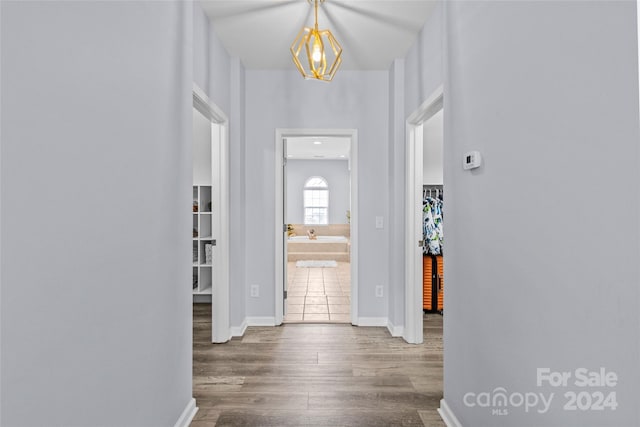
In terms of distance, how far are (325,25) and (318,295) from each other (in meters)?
3.28

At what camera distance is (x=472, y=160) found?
5.19ft

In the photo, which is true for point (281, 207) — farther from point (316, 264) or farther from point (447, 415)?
point (316, 264)

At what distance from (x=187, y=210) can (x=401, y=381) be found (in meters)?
1.81

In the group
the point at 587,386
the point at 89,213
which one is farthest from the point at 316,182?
the point at 587,386

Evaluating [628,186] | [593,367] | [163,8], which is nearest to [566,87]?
[628,186]

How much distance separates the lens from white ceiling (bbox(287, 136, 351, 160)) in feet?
24.0

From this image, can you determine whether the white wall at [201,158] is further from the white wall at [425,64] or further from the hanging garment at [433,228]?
the hanging garment at [433,228]

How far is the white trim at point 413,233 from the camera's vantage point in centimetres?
307

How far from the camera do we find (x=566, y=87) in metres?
1.01

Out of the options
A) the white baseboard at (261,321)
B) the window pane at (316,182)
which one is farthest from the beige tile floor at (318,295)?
the window pane at (316,182)

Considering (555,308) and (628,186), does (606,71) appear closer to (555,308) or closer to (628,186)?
(628,186)

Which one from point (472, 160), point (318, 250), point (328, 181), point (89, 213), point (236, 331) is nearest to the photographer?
point (89, 213)

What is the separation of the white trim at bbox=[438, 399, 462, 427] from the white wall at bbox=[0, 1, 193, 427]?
1.45m

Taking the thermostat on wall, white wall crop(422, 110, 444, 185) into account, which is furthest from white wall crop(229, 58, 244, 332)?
white wall crop(422, 110, 444, 185)
